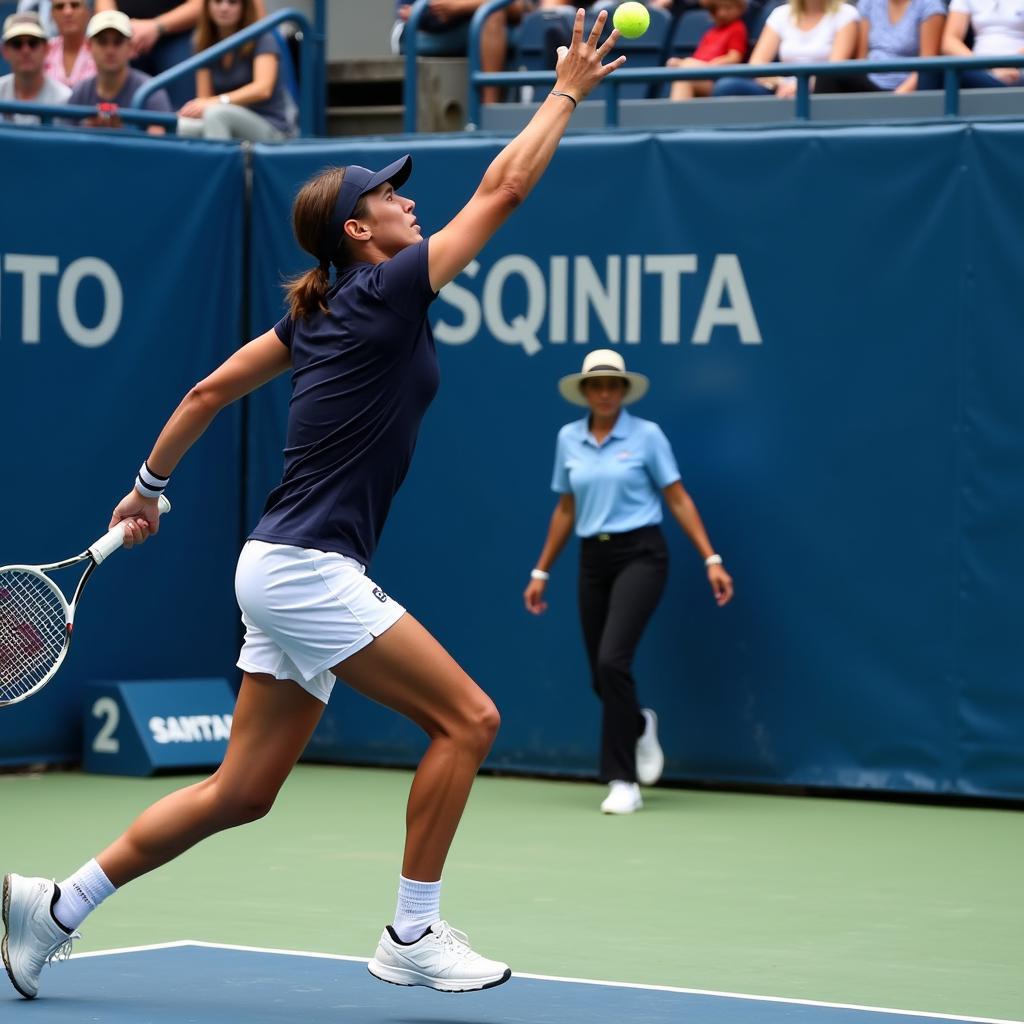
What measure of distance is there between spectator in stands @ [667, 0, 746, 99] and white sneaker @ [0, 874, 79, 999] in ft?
22.5

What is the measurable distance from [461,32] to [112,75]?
197 cm

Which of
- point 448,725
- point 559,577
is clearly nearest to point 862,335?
point 559,577

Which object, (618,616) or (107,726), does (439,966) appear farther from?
(107,726)

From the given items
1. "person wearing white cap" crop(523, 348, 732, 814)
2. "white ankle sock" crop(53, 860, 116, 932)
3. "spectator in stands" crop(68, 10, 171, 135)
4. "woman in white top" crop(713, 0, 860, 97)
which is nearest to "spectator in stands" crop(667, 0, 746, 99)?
"woman in white top" crop(713, 0, 860, 97)

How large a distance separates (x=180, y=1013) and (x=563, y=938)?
160 cm

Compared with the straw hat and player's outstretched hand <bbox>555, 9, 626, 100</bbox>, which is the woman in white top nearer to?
the straw hat

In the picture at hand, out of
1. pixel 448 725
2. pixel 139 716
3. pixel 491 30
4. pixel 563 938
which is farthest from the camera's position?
pixel 491 30

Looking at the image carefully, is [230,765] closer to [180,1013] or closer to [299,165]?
[180,1013]

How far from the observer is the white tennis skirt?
16.5 ft

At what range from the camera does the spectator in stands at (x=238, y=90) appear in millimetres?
11273

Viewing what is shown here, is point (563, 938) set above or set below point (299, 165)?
below

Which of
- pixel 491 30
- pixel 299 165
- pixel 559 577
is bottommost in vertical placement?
pixel 559 577

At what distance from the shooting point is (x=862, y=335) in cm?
962

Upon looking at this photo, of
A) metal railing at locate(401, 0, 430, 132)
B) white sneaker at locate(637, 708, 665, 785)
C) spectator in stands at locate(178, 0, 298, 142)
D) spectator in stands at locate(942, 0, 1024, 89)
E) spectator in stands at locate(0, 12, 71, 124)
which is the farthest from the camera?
spectator in stands at locate(0, 12, 71, 124)
